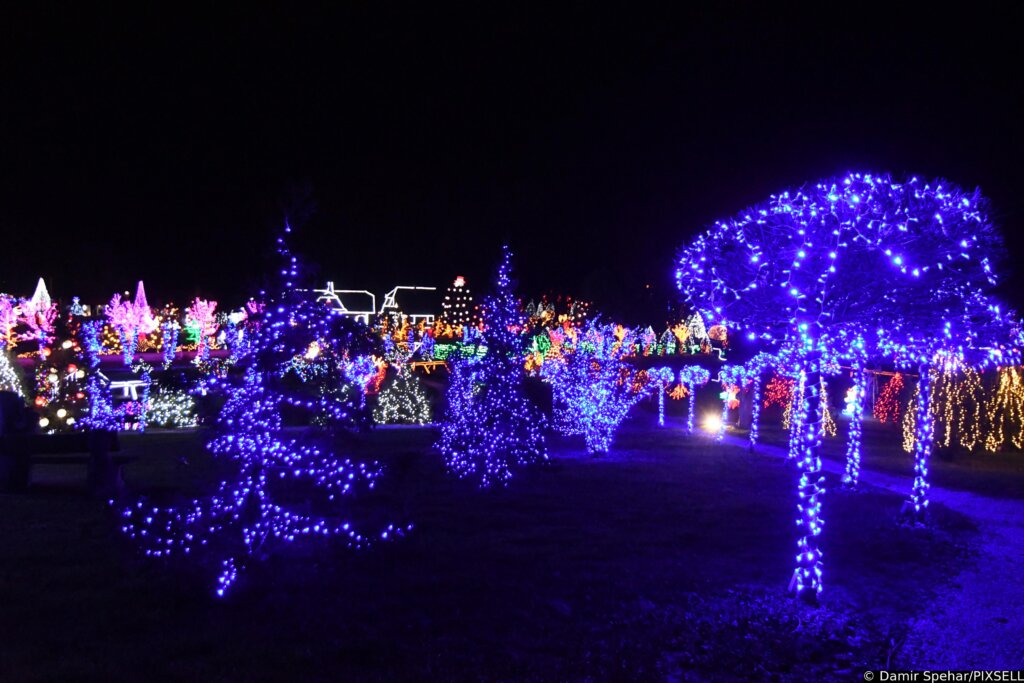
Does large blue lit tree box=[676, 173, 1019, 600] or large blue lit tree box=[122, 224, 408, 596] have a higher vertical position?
large blue lit tree box=[676, 173, 1019, 600]

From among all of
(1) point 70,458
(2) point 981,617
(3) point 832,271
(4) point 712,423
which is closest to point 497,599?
(2) point 981,617

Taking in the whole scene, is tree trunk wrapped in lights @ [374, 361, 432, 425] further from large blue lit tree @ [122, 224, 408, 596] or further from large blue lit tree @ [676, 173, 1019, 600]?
large blue lit tree @ [122, 224, 408, 596]

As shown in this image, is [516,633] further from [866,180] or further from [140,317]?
[140,317]

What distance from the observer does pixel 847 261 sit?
726 cm

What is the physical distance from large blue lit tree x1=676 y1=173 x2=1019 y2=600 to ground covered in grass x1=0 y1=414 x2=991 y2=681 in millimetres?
952

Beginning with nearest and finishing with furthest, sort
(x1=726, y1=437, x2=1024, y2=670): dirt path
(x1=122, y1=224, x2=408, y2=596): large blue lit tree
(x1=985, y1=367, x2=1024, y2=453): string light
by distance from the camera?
(x1=726, y1=437, x2=1024, y2=670): dirt path, (x1=122, y1=224, x2=408, y2=596): large blue lit tree, (x1=985, y1=367, x2=1024, y2=453): string light

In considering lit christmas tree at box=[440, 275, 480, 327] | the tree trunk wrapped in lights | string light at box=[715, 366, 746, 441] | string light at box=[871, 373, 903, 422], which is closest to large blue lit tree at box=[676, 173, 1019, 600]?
string light at box=[715, 366, 746, 441]

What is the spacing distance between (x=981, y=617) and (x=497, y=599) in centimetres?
372

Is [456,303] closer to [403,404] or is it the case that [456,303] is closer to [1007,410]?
[403,404]

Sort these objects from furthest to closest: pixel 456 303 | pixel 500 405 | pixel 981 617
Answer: pixel 456 303, pixel 500 405, pixel 981 617

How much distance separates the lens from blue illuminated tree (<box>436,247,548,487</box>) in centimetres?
1359

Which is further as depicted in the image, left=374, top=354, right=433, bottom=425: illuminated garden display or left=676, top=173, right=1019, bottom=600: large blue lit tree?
left=374, top=354, right=433, bottom=425: illuminated garden display

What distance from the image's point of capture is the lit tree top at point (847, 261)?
7.11 meters

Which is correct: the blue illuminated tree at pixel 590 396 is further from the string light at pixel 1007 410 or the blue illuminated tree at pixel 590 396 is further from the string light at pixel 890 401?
the string light at pixel 1007 410
